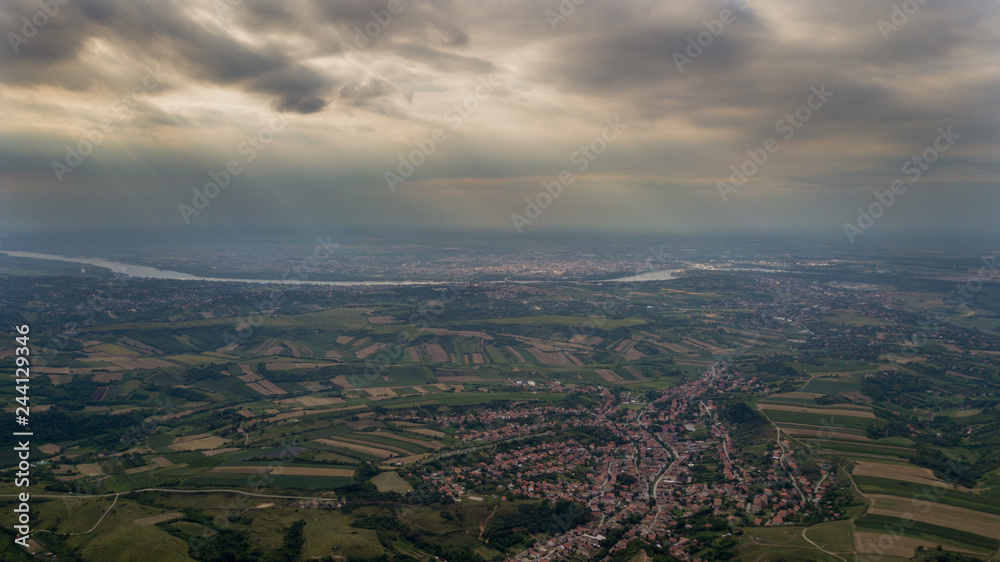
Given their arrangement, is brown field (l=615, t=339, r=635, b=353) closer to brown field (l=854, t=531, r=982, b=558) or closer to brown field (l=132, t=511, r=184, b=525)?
brown field (l=854, t=531, r=982, b=558)

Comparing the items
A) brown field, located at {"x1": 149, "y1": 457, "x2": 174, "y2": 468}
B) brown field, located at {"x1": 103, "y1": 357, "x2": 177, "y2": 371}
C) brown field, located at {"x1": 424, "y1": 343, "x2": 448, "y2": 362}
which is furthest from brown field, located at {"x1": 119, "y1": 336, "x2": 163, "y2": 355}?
brown field, located at {"x1": 149, "y1": 457, "x2": 174, "y2": 468}

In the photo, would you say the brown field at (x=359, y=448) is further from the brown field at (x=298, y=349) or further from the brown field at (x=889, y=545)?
the brown field at (x=298, y=349)

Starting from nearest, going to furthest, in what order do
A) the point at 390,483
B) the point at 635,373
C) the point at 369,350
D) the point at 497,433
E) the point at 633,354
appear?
1. the point at 390,483
2. the point at 497,433
3. the point at 635,373
4. the point at 633,354
5. the point at 369,350

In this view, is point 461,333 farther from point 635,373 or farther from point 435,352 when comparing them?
point 635,373

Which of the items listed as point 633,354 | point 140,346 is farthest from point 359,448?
point 140,346

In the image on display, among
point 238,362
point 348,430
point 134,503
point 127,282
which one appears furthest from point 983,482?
point 127,282

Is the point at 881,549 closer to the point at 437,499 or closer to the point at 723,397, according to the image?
the point at 437,499
